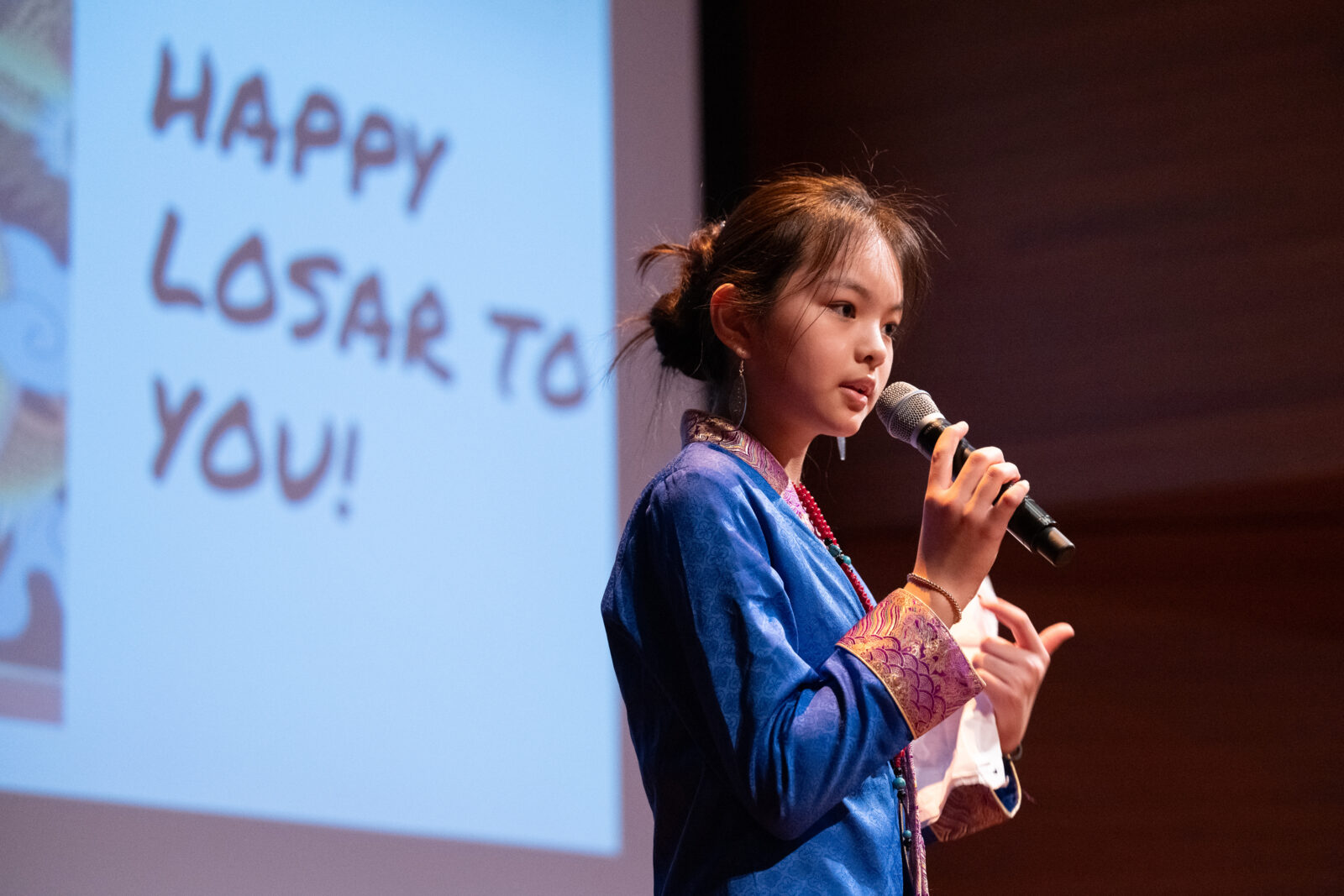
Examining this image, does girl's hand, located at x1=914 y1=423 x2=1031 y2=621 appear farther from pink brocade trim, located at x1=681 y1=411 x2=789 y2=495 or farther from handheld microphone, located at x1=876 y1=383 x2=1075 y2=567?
pink brocade trim, located at x1=681 y1=411 x2=789 y2=495

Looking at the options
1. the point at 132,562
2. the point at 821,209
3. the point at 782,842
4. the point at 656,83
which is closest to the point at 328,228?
the point at 132,562

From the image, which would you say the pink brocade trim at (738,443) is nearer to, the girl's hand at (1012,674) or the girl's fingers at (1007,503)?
the girl's fingers at (1007,503)

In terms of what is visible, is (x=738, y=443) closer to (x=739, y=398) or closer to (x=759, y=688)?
(x=739, y=398)

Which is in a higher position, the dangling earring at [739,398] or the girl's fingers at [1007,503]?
the dangling earring at [739,398]

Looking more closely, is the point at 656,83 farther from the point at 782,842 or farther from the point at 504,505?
the point at 782,842

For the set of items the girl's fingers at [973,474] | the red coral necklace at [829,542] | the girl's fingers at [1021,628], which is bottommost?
the girl's fingers at [1021,628]

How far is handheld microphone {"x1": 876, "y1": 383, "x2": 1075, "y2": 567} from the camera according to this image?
110 cm

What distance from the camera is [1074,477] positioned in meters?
2.73

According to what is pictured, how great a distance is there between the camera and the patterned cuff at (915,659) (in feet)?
3.32

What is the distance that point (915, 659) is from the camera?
102cm

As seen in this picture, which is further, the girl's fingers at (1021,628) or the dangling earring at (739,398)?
the girl's fingers at (1021,628)

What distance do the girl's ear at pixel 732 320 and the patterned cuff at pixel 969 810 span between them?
1.66 ft

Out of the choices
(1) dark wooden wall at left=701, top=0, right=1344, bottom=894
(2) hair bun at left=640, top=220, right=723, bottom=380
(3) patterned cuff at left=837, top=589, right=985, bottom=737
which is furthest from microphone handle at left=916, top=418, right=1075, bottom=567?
(1) dark wooden wall at left=701, top=0, right=1344, bottom=894

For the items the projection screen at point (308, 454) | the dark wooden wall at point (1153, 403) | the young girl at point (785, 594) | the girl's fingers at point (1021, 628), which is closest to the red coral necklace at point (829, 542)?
the young girl at point (785, 594)
